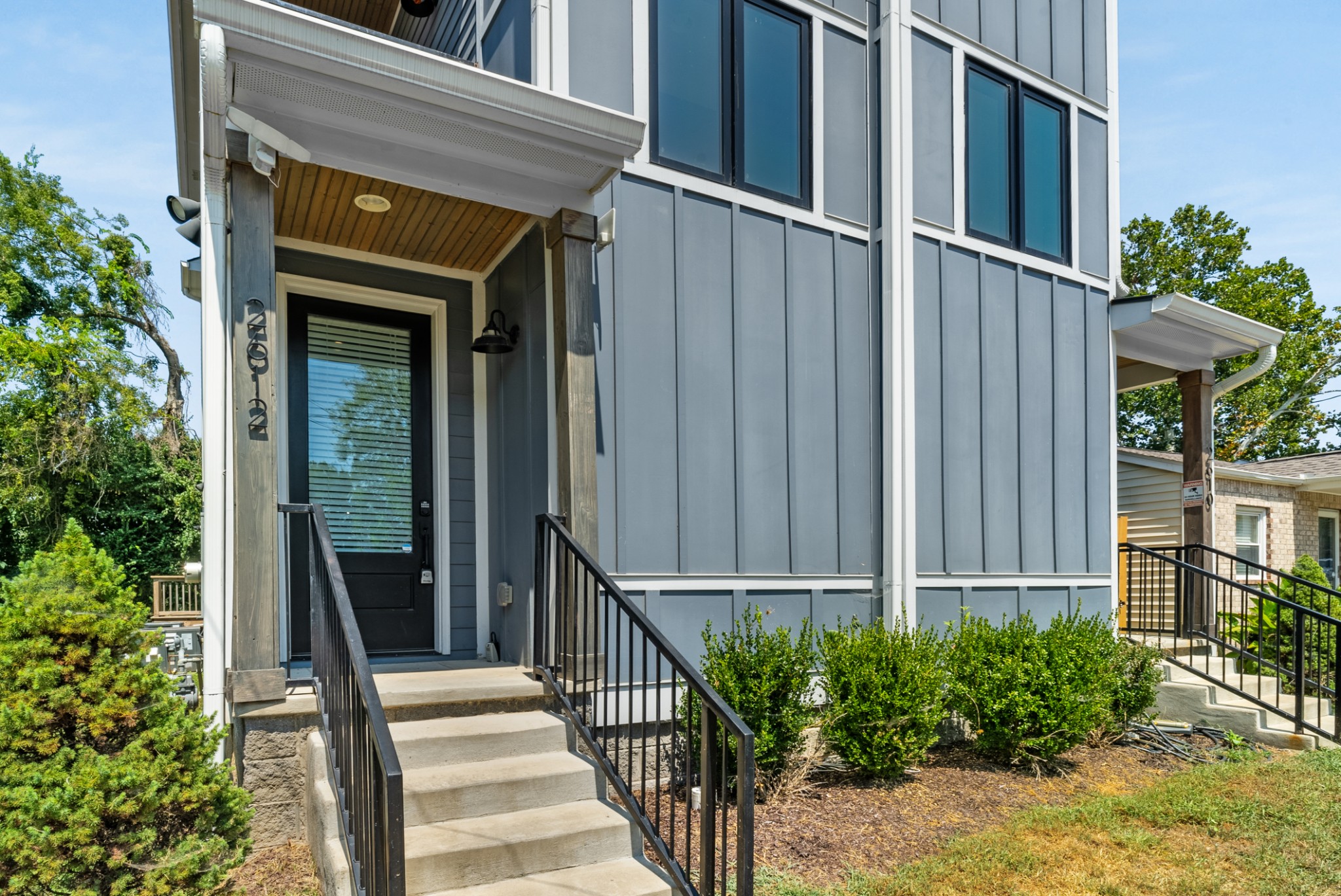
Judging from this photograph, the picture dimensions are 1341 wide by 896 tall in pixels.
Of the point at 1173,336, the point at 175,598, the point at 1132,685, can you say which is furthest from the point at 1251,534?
the point at 175,598

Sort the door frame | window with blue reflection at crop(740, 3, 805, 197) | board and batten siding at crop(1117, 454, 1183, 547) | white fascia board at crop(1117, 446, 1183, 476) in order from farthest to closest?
1. board and batten siding at crop(1117, 454, 1183, 547)
2. white fascia board at crop(1117, 446, 1183, 476)
3. window with blue reflection at crop(740, 3, 805, 197)
4. the door frame

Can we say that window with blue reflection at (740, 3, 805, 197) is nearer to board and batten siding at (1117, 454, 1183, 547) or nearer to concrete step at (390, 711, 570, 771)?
concrete step at (390, 711, 570, 771)

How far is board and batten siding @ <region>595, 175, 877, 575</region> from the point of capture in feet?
15.0

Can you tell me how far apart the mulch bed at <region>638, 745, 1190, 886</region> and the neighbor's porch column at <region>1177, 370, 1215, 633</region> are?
203 centimetres

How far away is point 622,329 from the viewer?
4594mm

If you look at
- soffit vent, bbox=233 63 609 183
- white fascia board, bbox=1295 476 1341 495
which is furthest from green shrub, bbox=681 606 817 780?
white fascia board, bbox=1295 476 1341 495

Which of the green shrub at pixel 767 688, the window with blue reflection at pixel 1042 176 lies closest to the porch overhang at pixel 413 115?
the green shrub at pixel 767 688

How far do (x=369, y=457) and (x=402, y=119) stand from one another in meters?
2.07

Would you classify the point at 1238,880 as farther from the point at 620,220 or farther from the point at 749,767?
the point at 620,220

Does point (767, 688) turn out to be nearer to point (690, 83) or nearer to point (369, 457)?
point (369, 457)

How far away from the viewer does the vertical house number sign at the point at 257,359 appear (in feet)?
11.1

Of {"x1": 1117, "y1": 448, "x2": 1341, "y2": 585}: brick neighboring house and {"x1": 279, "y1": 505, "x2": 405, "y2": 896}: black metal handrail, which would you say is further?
{"x1": 1117, "y1": 448, "x2": 1341, "y2": 585}: brick neighboring house

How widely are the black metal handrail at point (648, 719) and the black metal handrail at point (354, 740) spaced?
0.88m

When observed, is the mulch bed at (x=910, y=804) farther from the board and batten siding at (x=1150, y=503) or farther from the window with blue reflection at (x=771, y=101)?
the board and batten siding at (x=1150, y=503)
